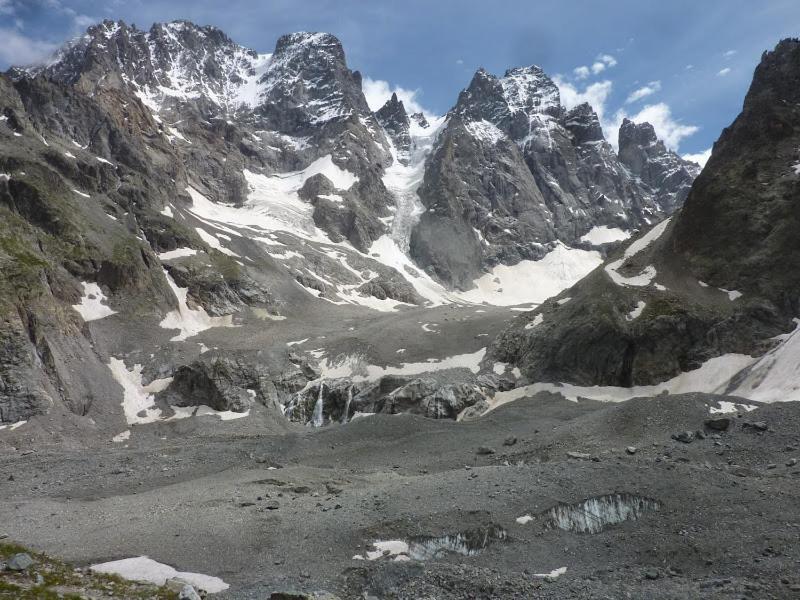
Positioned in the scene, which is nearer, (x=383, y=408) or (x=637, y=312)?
(x=383, y=408)

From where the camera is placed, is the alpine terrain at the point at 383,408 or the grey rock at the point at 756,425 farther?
the grey rock at the point at 756,425

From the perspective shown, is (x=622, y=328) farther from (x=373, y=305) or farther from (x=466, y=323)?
(x=373, y=305)

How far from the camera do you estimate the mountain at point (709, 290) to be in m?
56.2

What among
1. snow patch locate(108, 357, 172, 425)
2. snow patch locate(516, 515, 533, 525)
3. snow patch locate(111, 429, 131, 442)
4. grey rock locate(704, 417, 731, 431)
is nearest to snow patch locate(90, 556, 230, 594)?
snow patch locate(516, 515, 533, 525)

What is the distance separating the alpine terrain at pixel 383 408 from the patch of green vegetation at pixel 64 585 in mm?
146

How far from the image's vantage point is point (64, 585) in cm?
1920

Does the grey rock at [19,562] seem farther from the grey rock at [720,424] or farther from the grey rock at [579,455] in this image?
the grey rock at [720,424]

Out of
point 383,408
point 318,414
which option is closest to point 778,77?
point 383,408

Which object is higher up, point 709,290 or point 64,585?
point 709,290

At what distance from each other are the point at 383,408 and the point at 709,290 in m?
38.5

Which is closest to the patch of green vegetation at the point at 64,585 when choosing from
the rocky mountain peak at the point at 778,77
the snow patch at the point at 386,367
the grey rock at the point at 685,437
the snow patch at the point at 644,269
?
the grey rock at the point at 685,437

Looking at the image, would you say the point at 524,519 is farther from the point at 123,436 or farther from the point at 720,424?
the point at 123,436

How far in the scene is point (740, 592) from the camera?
1742cm

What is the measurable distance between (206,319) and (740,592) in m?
91.9
